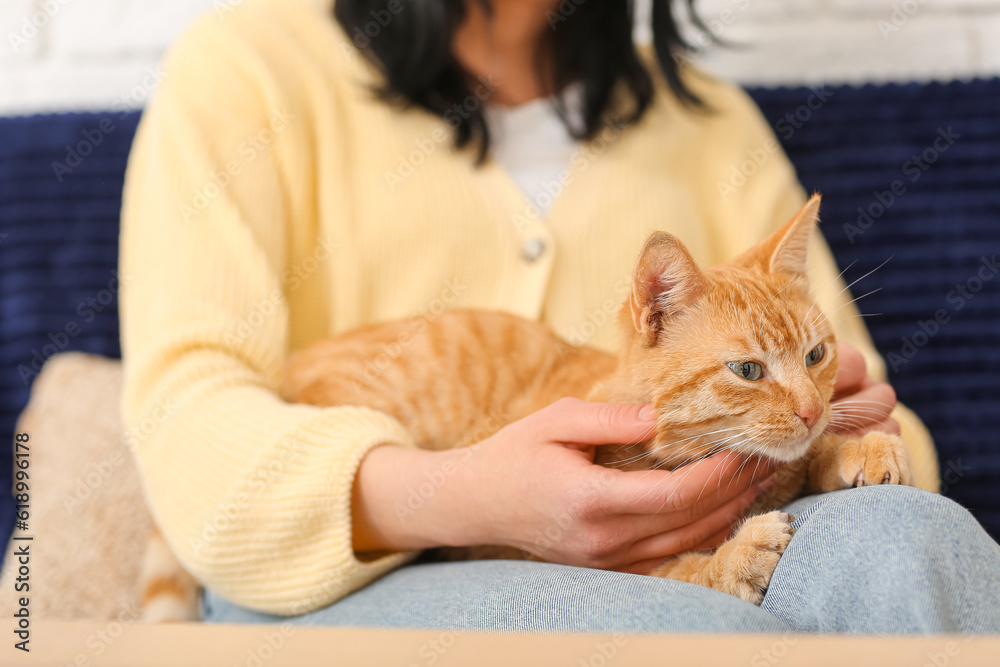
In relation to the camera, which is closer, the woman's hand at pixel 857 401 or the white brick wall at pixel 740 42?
the woman's hand at pixel 857 401

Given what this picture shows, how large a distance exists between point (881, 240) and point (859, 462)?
1021 mm

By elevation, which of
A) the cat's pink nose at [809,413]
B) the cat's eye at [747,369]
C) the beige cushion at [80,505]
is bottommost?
the beige cushion at [80,505]

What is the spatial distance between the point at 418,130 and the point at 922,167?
1.11m

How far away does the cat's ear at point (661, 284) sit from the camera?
638mm

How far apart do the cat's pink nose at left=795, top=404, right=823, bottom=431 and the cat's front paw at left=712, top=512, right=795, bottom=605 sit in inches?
4.1

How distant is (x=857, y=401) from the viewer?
0.83 m

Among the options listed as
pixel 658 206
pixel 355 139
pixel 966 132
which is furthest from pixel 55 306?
pixel 966 132

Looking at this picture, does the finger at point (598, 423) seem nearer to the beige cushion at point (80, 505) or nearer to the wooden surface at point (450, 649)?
the wooden surface at point (450, 649)

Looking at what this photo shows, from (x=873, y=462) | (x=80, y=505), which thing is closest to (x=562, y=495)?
(x=873, y=462)

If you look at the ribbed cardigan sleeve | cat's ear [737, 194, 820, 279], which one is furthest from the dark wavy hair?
cat's ear [737, 194, 820, 279]

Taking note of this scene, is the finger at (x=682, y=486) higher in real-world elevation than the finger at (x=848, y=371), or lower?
lower

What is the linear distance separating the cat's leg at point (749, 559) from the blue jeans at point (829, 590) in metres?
0.01

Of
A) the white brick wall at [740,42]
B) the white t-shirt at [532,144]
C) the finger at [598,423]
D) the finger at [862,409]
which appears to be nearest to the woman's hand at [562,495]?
the finger at [598,423]

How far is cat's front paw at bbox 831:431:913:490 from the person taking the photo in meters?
0.74
